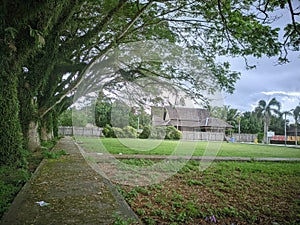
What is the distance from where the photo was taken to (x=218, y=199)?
3.66 meters

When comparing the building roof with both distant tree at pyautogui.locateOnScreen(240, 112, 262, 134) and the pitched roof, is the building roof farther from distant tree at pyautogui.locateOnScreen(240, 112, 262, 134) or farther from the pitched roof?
distant tree at pyautogui.locateOnScreen(240, 112, 262, 134)

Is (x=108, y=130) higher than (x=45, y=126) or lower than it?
higher

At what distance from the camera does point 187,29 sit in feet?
22.8

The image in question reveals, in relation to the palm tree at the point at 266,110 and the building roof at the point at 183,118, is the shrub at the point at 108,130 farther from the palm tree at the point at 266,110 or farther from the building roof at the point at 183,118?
the palm tree at the point at 266,110

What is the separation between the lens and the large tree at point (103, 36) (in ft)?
13.5

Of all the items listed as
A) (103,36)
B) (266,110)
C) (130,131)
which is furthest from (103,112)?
(266,110)

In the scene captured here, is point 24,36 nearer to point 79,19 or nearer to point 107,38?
point 79,19

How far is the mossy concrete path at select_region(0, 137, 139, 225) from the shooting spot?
227 cm

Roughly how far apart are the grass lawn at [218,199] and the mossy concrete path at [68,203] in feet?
1.10

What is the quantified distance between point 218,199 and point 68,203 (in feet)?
7.07

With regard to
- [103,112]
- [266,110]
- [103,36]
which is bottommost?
[103,112]

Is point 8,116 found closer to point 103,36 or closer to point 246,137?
point 103,36

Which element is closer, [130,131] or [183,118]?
[183,118]

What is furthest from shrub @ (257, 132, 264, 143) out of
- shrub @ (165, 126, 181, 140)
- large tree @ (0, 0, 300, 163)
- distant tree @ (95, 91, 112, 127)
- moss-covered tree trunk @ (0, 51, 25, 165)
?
moss-covered tree trunk @ (0, 51, 25, 165)
